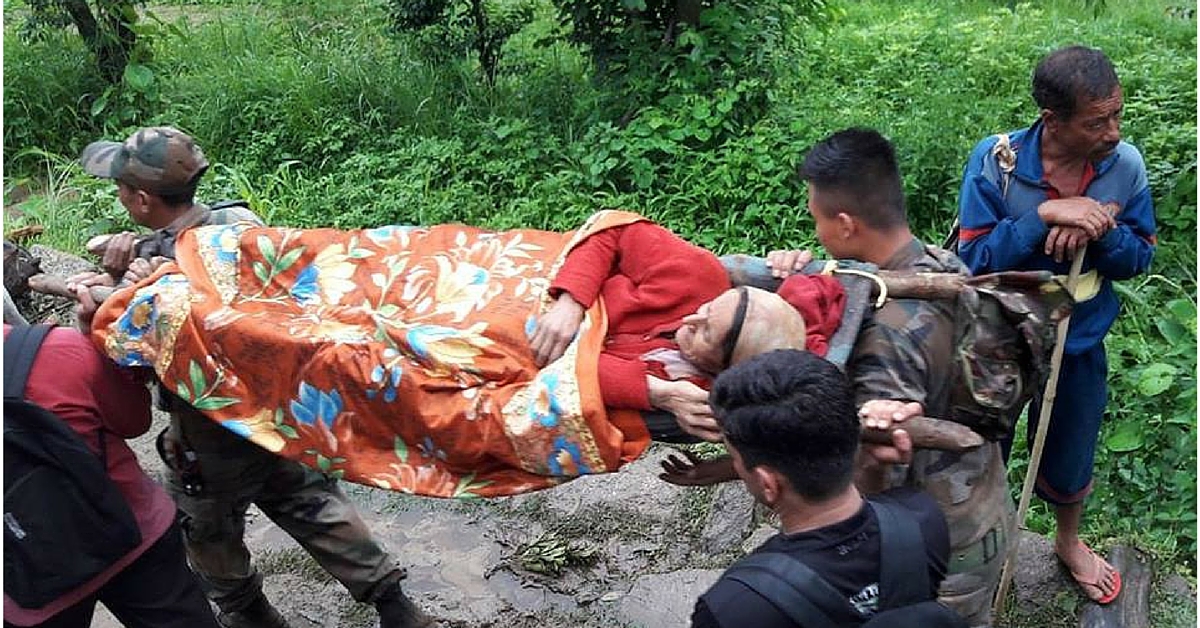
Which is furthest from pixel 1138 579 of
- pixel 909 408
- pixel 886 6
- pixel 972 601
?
pixel 886 6

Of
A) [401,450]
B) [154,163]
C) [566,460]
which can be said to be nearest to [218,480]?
[401,450]

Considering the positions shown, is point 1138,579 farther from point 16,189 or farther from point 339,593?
point 16,189

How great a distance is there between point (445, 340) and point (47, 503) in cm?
96

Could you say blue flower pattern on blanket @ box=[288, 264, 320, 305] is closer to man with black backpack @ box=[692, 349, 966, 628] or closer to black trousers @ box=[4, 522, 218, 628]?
black trousers @ box=[4, 522, 218, 628]

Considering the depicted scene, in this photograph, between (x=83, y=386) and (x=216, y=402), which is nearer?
(x=83, y=386)

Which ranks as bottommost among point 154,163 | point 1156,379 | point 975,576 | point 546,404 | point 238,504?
point 1156,379

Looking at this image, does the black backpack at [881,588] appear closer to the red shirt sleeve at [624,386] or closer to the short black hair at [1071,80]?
the red shirt sleeve at [624,386]

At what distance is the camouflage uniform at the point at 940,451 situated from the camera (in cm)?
237

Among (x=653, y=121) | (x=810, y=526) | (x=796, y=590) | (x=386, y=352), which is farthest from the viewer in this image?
(x=653, y=121)

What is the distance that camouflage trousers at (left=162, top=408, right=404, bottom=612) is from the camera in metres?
3.20

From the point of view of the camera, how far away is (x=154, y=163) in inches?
120

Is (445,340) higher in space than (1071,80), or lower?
lower

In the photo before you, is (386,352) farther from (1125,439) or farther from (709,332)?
(1125,439)

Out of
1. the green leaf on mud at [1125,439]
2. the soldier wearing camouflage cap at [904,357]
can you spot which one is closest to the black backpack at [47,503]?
the soldier wearing camouflage cap at [904,357]
